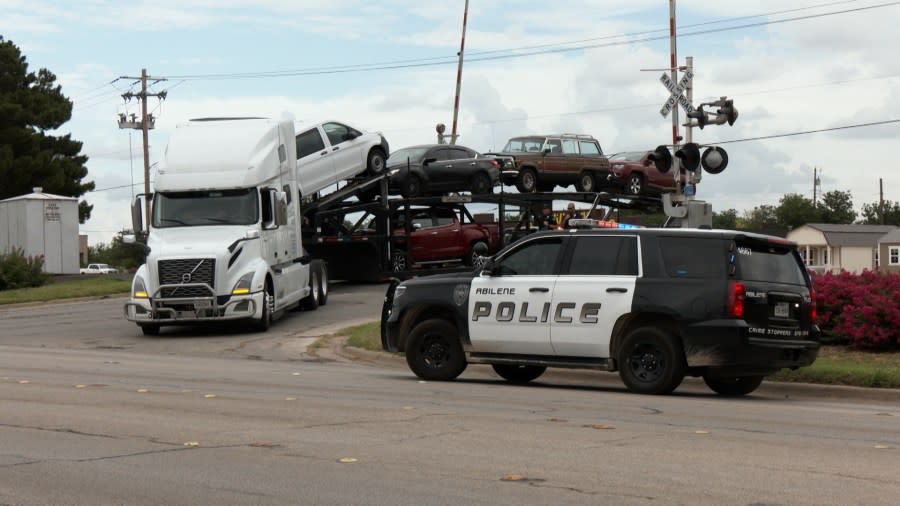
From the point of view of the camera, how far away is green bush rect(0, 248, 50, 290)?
37.2 m

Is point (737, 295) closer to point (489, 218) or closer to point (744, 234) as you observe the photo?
point (744, 234)

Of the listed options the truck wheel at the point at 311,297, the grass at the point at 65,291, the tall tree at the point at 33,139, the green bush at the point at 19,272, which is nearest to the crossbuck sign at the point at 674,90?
the truck wheel at the point at 311,297

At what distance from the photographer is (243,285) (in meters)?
23.0

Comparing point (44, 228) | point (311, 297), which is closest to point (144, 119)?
point (44, 228)

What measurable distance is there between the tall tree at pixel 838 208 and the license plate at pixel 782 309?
359ft

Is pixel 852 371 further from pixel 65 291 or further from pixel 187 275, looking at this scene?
pixel 65 291

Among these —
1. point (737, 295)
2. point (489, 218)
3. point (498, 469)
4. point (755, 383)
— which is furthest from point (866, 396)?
point (489, 218)

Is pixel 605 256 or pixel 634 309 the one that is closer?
pixel 634 309

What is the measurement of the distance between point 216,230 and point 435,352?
9226 millimetres

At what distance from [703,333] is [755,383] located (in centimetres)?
146

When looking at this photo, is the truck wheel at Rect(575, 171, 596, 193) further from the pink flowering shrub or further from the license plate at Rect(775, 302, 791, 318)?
the license plate at Rect(775, 302, 791, 318)

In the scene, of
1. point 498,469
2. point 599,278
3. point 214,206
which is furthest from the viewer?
point 214,206

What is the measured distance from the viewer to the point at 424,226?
105 ft

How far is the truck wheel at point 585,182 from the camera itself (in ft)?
111
